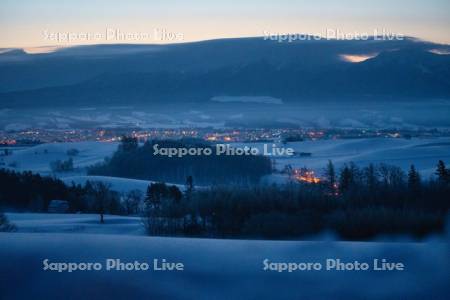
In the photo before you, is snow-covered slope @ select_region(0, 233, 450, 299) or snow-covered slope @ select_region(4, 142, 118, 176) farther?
snow-covered slope @ select_region(4, 142, 118, 176)

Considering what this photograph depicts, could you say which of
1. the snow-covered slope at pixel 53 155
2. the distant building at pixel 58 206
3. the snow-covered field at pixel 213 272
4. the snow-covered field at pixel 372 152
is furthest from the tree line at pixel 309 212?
the snow-covered slope at pixel 53 155

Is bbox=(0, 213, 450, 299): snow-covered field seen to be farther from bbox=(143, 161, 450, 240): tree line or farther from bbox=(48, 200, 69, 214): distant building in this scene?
bbox=(48, 200, 69, 214): distant building

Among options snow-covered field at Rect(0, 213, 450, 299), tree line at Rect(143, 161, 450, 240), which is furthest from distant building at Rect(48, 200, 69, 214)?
snow-covered field at Rect(0, 213, 450, 299)

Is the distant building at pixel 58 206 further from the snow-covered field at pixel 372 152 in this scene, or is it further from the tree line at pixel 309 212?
the snow-covered field at pixel 372 152

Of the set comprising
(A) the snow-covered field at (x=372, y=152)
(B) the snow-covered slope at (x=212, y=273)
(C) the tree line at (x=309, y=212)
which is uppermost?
(A) the snow-covered field at (x=372, y=152)

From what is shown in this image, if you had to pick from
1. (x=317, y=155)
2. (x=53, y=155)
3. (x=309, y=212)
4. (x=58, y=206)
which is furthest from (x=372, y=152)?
(x=309, y=212)

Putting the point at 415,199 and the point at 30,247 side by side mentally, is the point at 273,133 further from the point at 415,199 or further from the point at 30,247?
the point at 30,247

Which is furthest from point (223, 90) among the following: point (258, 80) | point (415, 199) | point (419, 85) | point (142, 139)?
point (415, 199)

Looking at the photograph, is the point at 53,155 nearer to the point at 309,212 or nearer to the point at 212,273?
the point at 309,212
